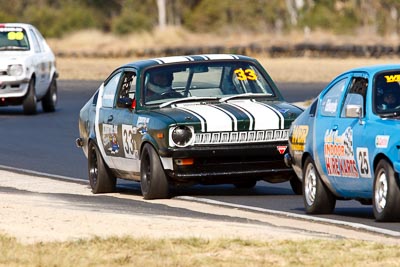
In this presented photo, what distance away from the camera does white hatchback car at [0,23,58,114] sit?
93.5 feet

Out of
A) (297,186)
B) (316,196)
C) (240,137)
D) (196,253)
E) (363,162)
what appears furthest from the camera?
(297,186)

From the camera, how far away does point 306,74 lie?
49.5m

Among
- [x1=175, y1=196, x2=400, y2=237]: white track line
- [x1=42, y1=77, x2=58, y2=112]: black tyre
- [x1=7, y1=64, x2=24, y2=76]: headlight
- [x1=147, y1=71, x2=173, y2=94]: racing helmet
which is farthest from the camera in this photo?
[x1=42, y1=77, x2=58, y2=112]: black tyre

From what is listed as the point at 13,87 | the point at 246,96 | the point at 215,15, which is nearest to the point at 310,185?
the point at 246,96

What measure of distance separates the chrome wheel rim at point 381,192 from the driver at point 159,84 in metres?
4.08

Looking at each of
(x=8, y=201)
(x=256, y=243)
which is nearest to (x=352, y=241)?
(x=256, y=243)

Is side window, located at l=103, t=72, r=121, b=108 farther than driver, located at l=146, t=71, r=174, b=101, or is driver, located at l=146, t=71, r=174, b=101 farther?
side window, located at l=103, t=72, r=121, b=108

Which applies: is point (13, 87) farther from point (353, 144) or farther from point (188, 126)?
point (353, 144)

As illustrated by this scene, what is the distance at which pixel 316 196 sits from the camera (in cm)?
1320

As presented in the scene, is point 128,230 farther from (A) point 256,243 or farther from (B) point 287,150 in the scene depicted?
Answer: (B) point 287,150

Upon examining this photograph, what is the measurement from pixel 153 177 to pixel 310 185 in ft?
6.32

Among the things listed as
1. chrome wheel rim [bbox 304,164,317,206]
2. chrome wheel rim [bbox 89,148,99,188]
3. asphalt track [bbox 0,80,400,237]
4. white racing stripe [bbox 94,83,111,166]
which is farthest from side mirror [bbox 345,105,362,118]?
chrome wheel rim [bbox 89,148,99,188]

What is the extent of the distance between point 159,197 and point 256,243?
4448 millimetres

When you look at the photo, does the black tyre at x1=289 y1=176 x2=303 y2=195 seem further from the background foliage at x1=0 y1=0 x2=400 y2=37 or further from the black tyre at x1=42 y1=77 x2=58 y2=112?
the background foliage at x1=0 y1=0 x2=400 y2=37
